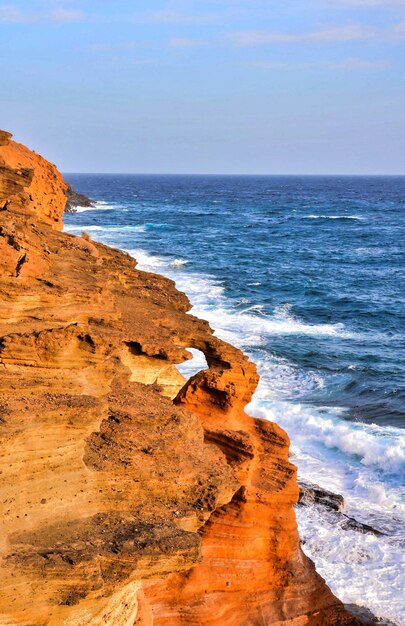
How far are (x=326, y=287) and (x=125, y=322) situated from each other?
39389 millimetres

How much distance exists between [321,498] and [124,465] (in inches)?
432

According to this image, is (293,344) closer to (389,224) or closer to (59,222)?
(59,222)

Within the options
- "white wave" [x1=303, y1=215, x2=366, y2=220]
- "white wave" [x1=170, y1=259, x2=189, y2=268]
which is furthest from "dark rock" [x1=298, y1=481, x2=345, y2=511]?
"white wave" [x1=303, y1=215, x2=366, y2=220]

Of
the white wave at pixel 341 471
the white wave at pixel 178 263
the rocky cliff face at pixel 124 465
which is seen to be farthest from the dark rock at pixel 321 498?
the white wave at pixel 178 263

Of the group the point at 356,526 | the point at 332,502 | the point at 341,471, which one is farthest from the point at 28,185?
the point at 341,471

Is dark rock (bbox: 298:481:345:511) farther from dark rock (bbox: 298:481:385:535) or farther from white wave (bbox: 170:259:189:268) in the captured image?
white wave (bbox: 170:259:189:268)

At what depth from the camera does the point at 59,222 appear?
2294 cm

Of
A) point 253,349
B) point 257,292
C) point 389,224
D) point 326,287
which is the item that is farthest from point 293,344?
point 389,224

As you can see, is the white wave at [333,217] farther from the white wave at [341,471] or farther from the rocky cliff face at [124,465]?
the rocky cliff face at [124,465]

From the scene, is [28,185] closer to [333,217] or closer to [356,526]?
[356,526]

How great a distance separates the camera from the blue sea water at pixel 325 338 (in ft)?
61.4

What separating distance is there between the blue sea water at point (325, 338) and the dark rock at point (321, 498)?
15.4 inches

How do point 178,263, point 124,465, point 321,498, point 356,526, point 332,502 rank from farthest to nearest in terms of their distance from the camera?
point 178,263 → point 321,498 → point 332,502 → point 356,526 → point 124,465

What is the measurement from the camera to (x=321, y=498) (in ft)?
66.4
